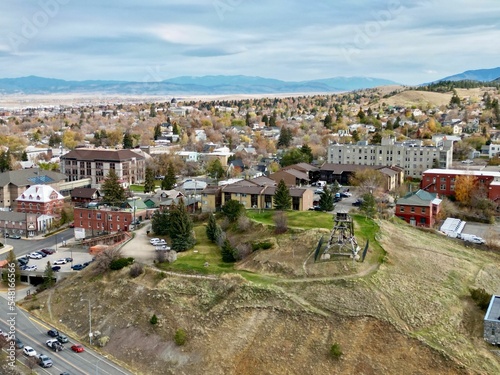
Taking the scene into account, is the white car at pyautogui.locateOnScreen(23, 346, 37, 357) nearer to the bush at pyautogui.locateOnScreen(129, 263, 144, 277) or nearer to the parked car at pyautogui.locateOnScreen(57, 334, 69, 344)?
the parked car at pyautogui.locateOnScreen(57, 334, 69, 344)

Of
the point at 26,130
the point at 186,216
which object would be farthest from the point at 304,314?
the point at 26,130

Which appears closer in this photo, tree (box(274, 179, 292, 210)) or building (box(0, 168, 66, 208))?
tree (box(274, 179, 292, 210))

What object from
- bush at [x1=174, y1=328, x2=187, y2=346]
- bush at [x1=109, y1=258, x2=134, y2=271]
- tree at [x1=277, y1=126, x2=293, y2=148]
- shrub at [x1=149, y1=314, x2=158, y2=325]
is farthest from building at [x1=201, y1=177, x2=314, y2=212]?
tree at [x1=277, y1=126, x2=293, y2=148]

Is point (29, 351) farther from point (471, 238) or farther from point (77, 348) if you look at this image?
point (471, 238)

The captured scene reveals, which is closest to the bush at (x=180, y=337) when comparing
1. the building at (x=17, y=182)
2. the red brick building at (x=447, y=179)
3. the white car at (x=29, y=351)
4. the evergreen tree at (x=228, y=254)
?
the white car at (x=29, y=351)

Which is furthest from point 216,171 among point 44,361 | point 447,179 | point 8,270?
point 44,361

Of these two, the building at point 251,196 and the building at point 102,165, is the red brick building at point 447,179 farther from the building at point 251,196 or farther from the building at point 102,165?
the building at point 102,165
